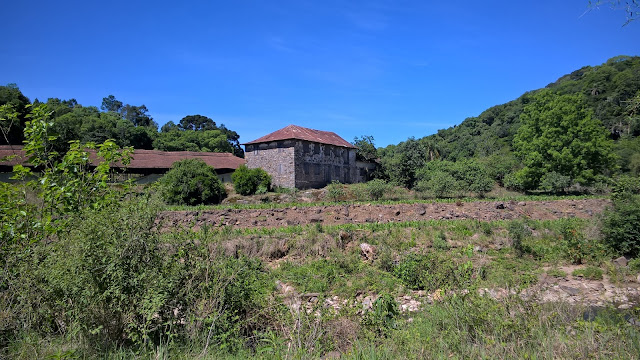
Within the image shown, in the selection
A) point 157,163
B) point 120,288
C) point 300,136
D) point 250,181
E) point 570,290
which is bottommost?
point 570,290

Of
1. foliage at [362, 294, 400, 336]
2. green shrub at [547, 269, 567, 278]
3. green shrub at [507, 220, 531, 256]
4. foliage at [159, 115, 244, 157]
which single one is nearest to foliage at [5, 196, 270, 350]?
foliage at [362, 294, 400, 336]

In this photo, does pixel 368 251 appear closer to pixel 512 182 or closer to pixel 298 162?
pixel 298 162

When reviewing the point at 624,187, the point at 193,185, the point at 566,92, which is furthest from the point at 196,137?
the point at 624,187

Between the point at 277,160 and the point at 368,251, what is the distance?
2450cm

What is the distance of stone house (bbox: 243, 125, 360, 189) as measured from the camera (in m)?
36.6

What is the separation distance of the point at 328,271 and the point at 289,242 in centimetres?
255

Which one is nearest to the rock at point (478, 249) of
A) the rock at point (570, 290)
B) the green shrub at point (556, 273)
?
the green shrub at point (556, 273)

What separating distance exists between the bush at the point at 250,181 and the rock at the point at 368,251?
20560mm

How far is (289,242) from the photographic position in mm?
14695

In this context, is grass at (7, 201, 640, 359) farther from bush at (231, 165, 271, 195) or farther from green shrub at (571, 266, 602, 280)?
bush at (231, 165, 271, 195)

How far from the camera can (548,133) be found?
33125 mm

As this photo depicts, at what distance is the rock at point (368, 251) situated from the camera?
13789mm

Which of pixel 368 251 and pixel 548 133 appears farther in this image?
pixel 548 133

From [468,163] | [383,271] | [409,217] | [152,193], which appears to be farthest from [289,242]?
[468,163]
